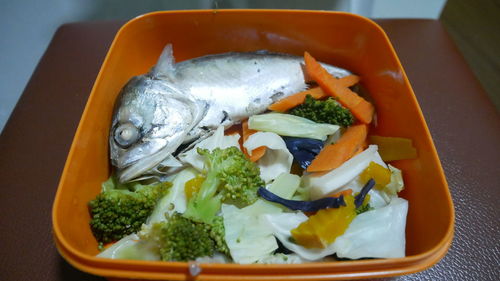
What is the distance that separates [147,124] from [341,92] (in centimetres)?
67

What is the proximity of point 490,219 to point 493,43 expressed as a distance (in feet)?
6.36

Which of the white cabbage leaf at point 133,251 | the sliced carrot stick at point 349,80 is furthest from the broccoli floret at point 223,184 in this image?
the sliced carrot stick at point 349,80

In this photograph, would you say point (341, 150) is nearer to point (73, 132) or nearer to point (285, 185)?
point (285, 185)

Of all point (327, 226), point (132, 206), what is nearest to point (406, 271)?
point (327, 226)

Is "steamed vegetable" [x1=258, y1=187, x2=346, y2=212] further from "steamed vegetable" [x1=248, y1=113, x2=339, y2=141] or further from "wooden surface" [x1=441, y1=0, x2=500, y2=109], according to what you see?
"wooden surface" [x1=441, y1=0, x2=500, y2=109]

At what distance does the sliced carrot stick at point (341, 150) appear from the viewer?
40.4 inches

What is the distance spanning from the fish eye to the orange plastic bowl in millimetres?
65

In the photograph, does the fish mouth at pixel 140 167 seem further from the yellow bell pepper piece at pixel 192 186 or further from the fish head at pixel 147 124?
the yellow bell pepper piece at pixel 192 186

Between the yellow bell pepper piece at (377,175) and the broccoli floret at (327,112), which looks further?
the broccoli floret at (327,112)

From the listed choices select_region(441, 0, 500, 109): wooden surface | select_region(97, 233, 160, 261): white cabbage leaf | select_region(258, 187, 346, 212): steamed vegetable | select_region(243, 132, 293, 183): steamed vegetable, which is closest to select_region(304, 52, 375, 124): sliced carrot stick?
select_region(243, 132, 293, 183): steamed vegetable

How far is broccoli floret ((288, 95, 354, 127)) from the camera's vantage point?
117cm

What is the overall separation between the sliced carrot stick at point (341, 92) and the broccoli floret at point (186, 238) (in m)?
0.63

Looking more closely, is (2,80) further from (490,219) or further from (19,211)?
(490,219)

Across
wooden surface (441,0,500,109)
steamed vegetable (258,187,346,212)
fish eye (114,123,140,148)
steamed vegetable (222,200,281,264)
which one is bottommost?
wooden surface (441,0,500,109)
